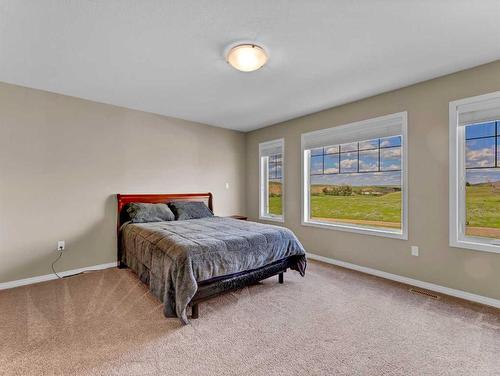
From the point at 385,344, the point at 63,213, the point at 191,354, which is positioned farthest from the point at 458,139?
the point at 63,213

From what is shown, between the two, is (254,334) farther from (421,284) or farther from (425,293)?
(421,284)

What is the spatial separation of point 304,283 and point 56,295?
2.79 m

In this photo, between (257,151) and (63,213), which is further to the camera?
(257,151)

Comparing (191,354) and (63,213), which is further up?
(63,213)

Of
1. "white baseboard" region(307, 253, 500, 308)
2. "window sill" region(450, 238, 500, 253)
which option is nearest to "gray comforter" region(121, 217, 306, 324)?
"white baseboard" region(307, 253, 500, 308)

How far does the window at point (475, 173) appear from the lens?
2.61 metres

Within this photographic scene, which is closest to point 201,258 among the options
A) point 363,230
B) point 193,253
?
point 193,253

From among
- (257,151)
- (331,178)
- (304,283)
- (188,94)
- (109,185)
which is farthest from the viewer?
(257,151)

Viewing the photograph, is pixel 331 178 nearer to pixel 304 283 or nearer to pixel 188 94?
pixel 304 283

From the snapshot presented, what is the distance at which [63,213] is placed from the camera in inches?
134

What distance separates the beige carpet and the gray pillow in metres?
1.04

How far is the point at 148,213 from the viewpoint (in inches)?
148

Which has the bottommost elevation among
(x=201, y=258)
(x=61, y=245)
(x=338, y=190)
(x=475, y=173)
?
(x=61, y=245)

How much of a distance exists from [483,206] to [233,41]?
9.89 ft
